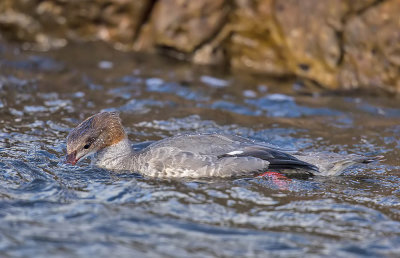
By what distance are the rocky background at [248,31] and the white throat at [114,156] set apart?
4685mm

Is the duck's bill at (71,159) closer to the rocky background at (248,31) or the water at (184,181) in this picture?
the water at (184,181)

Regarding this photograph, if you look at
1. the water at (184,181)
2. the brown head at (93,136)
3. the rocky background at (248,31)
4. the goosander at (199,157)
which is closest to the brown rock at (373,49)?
the rocky background at (248,31)

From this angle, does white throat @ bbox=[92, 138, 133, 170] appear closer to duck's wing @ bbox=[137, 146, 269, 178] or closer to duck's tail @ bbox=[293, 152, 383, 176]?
duck's wing @ bbox=[137, 146, 269, 178]

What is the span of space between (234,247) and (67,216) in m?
1.59

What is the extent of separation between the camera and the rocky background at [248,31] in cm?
1041

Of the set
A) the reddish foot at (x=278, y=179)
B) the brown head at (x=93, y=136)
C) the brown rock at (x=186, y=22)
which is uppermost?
the brown rock at (x=186, y=22)

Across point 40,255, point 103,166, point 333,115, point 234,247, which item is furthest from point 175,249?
point 333,115

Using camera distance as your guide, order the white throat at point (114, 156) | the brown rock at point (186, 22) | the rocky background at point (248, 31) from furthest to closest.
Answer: the brown rock at point (186, 22) → the rocky background at point (248, 31) → the white throat at point (114, 156)

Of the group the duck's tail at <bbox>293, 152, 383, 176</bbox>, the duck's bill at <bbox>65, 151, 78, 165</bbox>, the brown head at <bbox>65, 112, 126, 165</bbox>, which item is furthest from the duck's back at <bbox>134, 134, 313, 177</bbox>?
the duck's bill at <bbox>65, 151, 78, 165</bbox>

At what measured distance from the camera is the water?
529 centimetres

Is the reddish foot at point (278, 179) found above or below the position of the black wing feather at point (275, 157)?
below

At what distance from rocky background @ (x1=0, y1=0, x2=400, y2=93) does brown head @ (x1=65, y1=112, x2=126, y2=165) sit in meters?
4.48

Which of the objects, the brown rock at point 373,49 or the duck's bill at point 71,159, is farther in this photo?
the brown rock at point 373,49

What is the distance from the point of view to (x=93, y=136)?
7227 millimetres
